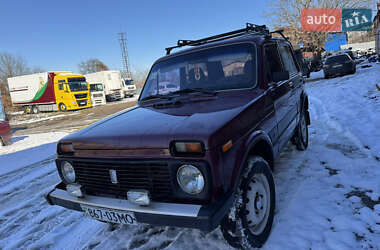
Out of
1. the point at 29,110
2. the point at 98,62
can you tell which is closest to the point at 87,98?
the point at 29,110

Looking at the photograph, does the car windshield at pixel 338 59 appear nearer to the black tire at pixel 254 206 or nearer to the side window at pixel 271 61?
the side window at pixel 271 61

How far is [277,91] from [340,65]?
1580 cm

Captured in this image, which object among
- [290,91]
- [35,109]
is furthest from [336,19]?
[35,109]

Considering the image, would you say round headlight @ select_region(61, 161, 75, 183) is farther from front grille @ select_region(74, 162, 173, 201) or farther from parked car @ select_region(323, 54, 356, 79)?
parked car @ select_region(323, 54, 356, 79)

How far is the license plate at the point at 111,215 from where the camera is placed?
6.51 ft

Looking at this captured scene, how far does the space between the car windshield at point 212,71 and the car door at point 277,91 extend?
9.5 inches

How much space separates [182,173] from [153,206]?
0.34 metres

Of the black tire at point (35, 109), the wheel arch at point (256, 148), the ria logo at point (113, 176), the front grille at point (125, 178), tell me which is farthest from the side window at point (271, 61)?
the black tire at point (35, 109)

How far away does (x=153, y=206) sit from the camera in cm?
190

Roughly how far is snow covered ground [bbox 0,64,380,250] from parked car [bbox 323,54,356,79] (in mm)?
12586

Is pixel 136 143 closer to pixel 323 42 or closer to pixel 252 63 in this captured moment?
pixel 252 63

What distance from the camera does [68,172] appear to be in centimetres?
253

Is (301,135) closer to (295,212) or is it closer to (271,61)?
(271,61)

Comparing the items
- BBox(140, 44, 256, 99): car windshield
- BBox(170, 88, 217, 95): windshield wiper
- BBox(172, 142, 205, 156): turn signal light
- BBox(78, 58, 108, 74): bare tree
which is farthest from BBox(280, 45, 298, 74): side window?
BBox(78, 58, 108, 74): bare tree
